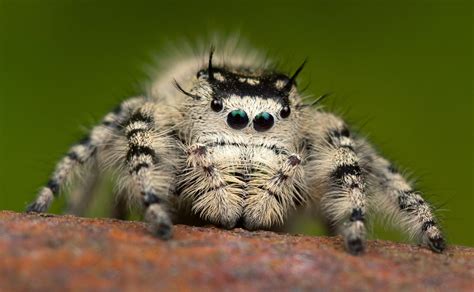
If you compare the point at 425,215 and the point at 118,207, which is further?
the point at 118,207

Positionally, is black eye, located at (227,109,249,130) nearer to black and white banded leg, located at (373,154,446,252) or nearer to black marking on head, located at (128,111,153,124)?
black marking on head, located at (128,111,153,124)

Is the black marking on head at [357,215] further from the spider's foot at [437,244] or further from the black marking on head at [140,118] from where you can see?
the black marking on head at [140,118]

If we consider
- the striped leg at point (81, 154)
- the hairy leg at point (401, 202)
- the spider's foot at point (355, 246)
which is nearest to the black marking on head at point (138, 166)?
the striped leg at point (81, 154)

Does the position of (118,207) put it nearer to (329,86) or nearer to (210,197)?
(210,197)

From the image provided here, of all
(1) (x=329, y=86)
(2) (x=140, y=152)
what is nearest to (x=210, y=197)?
(2) (x=140, y=152)

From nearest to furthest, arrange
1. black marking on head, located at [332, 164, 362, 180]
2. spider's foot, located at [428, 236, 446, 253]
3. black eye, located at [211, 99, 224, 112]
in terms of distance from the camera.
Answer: spider's foot, located at [428, 236, 446, 253], black marking on head, located at [332, 164, 362, 180], black eye, located at [211, 99, 224, 112]

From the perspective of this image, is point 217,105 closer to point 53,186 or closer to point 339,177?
point 339,177

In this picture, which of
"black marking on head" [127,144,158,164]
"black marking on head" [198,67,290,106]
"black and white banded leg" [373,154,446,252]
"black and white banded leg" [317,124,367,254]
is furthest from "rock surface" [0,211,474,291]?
"black marking on head" [198,67,290,106]

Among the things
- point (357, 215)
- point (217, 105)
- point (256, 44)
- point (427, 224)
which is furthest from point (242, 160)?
point (256, 44)
